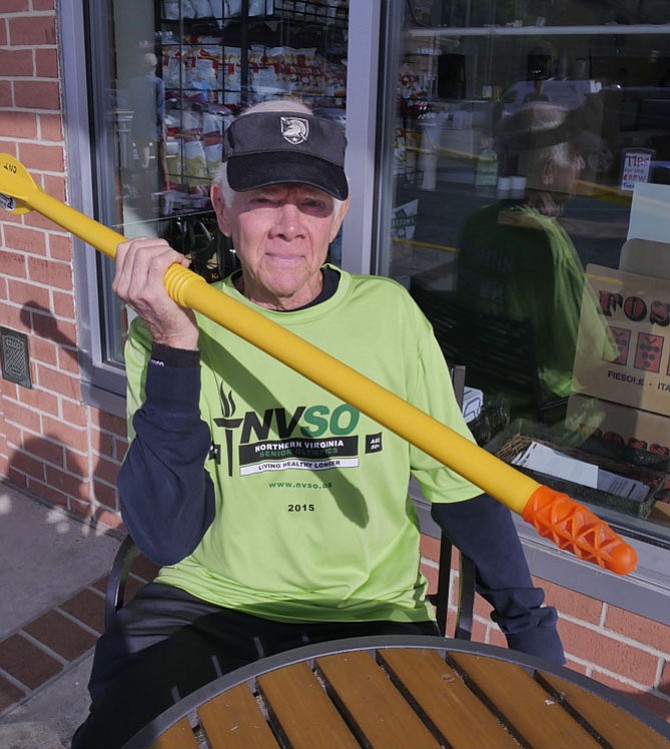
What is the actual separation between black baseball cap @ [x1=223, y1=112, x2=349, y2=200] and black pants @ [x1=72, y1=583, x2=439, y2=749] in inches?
35.0

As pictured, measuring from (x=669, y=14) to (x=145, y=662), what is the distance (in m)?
2.01

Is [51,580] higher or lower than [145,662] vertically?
lower

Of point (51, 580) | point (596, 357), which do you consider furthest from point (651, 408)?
point (51, 580)

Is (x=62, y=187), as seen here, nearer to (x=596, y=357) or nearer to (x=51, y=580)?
(x=51, y=580)

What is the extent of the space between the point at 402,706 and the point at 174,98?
102 inches

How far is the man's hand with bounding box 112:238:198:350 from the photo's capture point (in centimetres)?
147

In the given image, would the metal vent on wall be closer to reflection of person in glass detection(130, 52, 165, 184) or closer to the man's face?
reflection of person in glass detection(130, 52, 165, 184)

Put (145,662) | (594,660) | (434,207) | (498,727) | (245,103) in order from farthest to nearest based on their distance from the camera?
(245,103)
(434,207)
(594,660)
(145,662)
(498,727)

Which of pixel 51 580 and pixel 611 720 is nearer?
pixel 611 720

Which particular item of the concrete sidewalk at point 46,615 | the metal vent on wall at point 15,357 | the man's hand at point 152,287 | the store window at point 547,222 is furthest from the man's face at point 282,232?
the metal vent on wall at point 15,357

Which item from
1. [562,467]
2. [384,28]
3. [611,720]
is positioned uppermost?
[384,28]

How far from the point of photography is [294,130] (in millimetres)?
1661

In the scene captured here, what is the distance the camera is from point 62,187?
10.0ft

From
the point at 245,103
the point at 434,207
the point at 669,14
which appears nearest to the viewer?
the point at 669,14
